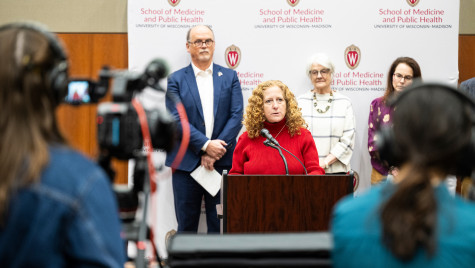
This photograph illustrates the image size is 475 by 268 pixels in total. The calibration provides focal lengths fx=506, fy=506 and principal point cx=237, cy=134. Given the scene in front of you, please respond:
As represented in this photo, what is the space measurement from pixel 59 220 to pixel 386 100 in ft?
11.6

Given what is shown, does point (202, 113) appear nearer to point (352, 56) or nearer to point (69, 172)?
point (352, 56)

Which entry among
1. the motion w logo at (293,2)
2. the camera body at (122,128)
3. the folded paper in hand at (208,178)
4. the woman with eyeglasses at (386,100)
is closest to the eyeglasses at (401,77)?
the woman with eyeglasses at (386,100)

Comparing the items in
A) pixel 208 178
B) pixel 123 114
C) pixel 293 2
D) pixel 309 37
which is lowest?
pixel 208 178

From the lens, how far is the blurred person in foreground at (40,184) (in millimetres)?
900

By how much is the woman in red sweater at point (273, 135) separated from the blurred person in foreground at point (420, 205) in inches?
88.9

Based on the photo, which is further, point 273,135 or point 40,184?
point 273,135

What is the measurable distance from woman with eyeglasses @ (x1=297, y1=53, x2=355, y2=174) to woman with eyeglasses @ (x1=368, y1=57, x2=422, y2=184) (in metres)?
0.19

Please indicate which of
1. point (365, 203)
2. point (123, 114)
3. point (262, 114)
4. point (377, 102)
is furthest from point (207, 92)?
point (365, 203)

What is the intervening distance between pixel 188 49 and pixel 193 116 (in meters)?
0.61

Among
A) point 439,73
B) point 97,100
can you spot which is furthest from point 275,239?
point 439,73

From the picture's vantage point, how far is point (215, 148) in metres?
4.12

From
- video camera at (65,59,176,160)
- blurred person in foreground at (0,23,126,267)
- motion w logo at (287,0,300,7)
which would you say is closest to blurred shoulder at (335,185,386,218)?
blurred person in foreground at (0,23,126,267)

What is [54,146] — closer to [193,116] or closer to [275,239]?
[275,239]

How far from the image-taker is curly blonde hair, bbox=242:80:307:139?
3512 mm
